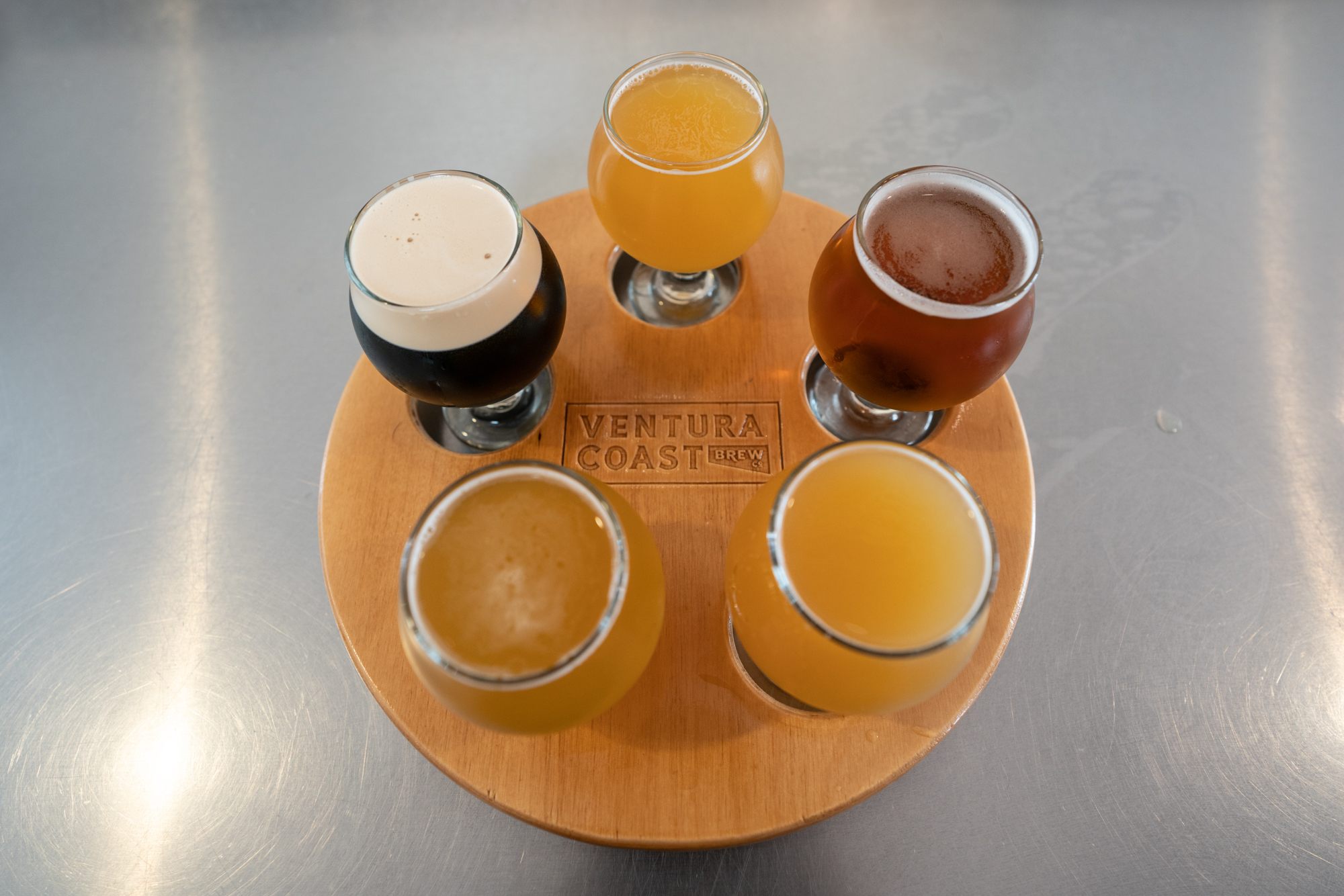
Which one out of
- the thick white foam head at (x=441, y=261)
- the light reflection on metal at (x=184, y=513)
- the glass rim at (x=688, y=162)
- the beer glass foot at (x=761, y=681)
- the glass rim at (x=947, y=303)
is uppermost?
the glass rim at (x=688, y=162)

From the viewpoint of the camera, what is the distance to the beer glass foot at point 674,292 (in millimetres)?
1267

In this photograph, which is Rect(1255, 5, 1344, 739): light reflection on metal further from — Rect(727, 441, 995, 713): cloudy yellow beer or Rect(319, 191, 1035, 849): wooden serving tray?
Rect(727, 441, 995, 713): cloudy yellow beer

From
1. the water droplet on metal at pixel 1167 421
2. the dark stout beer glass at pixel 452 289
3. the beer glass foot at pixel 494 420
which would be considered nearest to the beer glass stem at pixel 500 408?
the beer glass foot at pixel 494 420

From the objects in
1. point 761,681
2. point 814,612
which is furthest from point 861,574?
point 761,681

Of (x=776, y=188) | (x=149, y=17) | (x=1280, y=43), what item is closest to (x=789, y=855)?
(x=776, y=188)

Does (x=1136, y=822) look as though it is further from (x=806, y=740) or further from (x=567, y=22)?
(x=567, y=22)

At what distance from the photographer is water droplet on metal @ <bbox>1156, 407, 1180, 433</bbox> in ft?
5.32

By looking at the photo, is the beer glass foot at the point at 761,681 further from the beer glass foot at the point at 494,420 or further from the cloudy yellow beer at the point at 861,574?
the beer glass foot at the point at 494,420

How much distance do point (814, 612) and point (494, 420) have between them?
0.59m

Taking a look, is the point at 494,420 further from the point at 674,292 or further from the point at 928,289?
the point at 928,289

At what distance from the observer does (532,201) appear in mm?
1933

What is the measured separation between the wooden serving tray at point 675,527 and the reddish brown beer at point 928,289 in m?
0.18

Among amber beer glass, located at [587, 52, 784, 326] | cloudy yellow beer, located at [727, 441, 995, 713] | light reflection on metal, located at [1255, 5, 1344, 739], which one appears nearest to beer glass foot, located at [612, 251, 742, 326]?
amber beer glass, located at [587, 52, 784, 326]

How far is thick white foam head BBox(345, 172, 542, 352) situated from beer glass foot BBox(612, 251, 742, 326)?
281 millimetres
